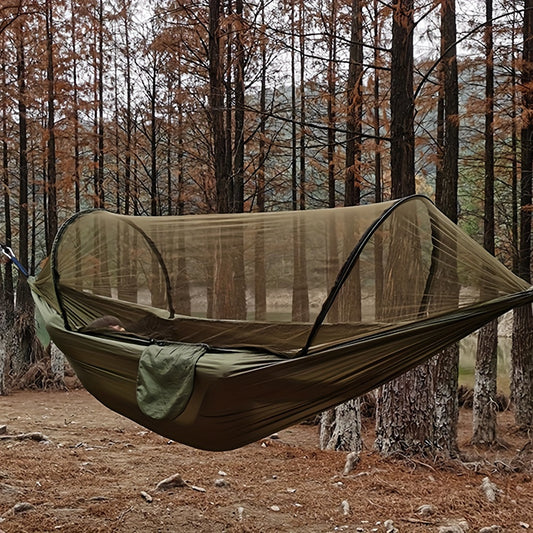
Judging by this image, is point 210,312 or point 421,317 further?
point 210,312

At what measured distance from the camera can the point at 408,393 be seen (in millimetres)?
3688

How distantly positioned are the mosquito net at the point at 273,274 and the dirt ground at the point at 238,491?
821 mm

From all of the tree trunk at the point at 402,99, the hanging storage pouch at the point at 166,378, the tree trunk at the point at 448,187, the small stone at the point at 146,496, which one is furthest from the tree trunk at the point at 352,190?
the hanging storage pouch at the point at 166,378

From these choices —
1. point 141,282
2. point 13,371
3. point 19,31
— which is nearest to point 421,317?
point 141,282

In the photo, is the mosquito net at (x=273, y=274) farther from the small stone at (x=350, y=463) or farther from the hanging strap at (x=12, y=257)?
the small stone at (x=350, y=463)

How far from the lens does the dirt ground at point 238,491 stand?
272cm

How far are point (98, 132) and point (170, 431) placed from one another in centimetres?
724

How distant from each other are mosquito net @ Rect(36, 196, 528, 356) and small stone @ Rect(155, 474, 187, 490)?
2.55 ft

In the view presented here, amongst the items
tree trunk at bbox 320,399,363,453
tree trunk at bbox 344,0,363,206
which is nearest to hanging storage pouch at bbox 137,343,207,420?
tree trunk at bbox 320,399,363,453

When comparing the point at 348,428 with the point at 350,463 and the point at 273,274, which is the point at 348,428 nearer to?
the point at 350,463

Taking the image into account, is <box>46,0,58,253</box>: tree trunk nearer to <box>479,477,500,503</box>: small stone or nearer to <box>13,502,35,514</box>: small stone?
<box>13,502,35,514</box>: small stone

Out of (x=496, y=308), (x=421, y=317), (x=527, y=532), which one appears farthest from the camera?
(x=527, y=532)

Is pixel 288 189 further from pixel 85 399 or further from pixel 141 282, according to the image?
pixel 141 282

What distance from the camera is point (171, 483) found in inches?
125
